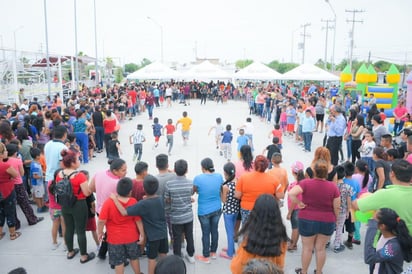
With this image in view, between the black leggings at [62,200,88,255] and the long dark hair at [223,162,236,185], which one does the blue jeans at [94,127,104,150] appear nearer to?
the black leggings at [62,200,88,255]

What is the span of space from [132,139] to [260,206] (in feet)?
24.3

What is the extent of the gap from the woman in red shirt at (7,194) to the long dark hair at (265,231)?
405 cm

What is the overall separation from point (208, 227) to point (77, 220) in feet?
5.94

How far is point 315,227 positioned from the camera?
13.6 ft

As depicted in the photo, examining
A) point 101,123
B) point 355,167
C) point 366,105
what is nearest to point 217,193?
point 355,167

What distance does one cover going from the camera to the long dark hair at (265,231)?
2.92 metres

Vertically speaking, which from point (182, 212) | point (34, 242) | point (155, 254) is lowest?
point (34, 242)

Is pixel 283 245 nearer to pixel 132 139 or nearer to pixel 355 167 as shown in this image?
pixel 355 167

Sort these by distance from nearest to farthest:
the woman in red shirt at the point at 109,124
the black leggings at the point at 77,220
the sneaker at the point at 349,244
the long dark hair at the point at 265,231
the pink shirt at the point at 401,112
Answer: the long dark hair at the point at 265,231 → the black leggings at the point at 77,220 → the sneaker at the point at 349,244 → the woman in red shirt at the point at 109,124 → the pink shirt at the point at 401,112

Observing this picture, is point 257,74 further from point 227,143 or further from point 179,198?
point 179,198

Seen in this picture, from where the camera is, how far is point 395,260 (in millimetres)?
3088

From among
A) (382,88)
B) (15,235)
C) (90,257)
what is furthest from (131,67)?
(90,257)

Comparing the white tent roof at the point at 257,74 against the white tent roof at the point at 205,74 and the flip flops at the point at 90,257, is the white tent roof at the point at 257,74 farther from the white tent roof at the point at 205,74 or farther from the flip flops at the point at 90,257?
the flip flops at the point at 90,257

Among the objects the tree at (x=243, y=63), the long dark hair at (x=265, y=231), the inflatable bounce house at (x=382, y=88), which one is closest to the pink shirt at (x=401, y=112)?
the inflatable bounce house at (x=382, y=88)
